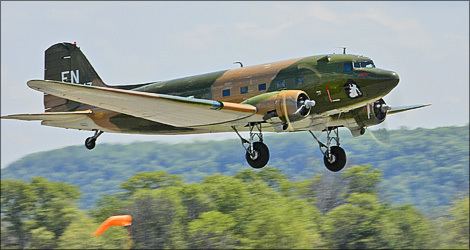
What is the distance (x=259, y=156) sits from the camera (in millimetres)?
30969

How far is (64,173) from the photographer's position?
106 meters

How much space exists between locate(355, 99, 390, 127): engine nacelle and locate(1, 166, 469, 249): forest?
2466cm

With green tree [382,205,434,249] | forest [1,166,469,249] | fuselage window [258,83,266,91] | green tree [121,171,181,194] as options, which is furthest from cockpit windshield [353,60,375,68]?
green tree [121,171,181,194]

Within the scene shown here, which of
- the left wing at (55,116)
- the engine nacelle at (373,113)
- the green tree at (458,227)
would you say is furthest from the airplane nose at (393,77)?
the green tree at (458,227)

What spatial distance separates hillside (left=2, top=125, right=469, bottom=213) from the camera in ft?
325

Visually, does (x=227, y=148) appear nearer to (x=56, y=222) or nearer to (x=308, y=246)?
(x=56, y=222)

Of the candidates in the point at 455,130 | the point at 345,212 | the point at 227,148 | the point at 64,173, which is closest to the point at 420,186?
the point at 455,130

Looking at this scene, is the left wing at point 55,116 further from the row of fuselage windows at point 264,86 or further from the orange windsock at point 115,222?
the orange windsock at point 115,222

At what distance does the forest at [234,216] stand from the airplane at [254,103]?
23.8m

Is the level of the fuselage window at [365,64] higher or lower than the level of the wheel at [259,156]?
higher

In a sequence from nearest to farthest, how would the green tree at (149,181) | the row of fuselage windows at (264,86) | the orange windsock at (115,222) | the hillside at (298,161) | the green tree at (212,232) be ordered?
1. the row of fuselage windows at (264,86)
2. the green tree at (212,232)
3. the orange windsock at (115,222)
4. the green tree at (149,181)
5. the hillside at (298,161)

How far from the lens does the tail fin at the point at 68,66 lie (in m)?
36.5

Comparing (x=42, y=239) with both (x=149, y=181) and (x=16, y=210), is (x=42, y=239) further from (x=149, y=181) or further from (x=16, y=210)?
(x=149, y=181)

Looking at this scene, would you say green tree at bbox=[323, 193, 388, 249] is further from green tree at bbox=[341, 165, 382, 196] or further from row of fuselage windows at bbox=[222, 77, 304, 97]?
row of fuselage windows at bbox=[222, 77, 304, 97]
